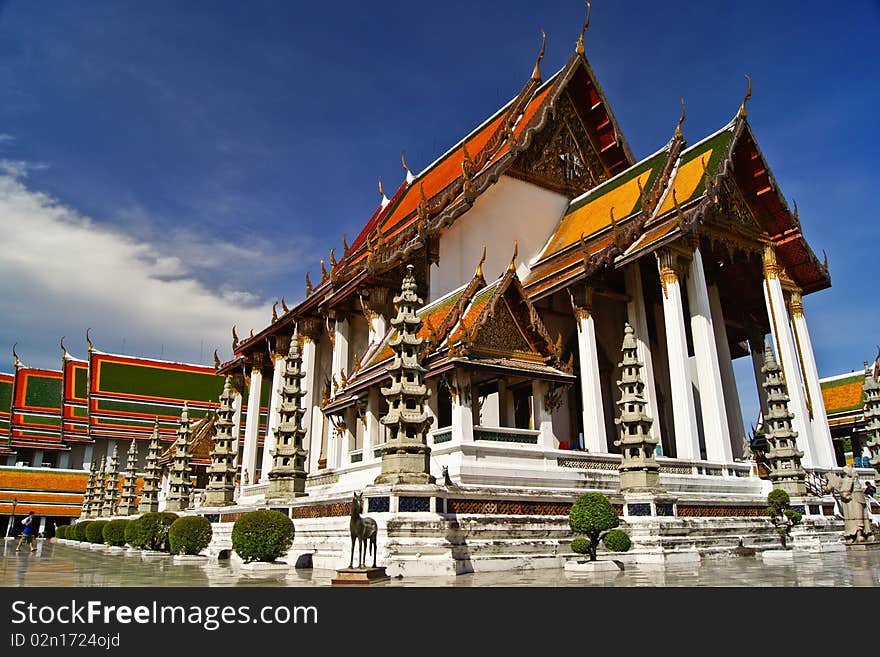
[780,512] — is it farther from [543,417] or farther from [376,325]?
[376,325]

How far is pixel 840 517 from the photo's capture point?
44.2 feet

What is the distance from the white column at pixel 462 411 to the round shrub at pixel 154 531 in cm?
665

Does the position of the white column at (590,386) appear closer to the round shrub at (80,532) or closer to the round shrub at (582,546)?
the round shrub at (582,546)

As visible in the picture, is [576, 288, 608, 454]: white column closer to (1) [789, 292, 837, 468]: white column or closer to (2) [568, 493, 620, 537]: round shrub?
(1) [789, 292, 837, 468]: white column

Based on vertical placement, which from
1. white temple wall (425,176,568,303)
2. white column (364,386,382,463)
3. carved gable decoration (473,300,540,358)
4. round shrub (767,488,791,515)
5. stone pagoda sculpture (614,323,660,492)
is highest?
white temple wall (425,176,568,303)

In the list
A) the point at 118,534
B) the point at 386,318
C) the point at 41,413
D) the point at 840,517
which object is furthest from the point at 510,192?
the point at 41,413

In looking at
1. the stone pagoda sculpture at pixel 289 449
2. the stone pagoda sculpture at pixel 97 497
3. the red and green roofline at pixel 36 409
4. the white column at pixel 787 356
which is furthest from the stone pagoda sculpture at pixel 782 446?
the red and green roofline at pixel 36 409

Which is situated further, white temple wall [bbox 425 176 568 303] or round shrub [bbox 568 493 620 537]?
white temple wall [bbox 425 176 568 303]

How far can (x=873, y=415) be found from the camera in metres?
17.1

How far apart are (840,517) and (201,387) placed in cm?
3294

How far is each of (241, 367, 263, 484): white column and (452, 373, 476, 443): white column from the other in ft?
46.8

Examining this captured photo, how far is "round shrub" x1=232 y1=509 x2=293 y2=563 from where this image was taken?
8742 mm

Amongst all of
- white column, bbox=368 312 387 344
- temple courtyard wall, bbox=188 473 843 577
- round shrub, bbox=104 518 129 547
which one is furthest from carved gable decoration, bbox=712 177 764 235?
round shrub, bbox=104 518 129 547

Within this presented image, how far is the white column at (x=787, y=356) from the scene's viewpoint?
1558 cm
